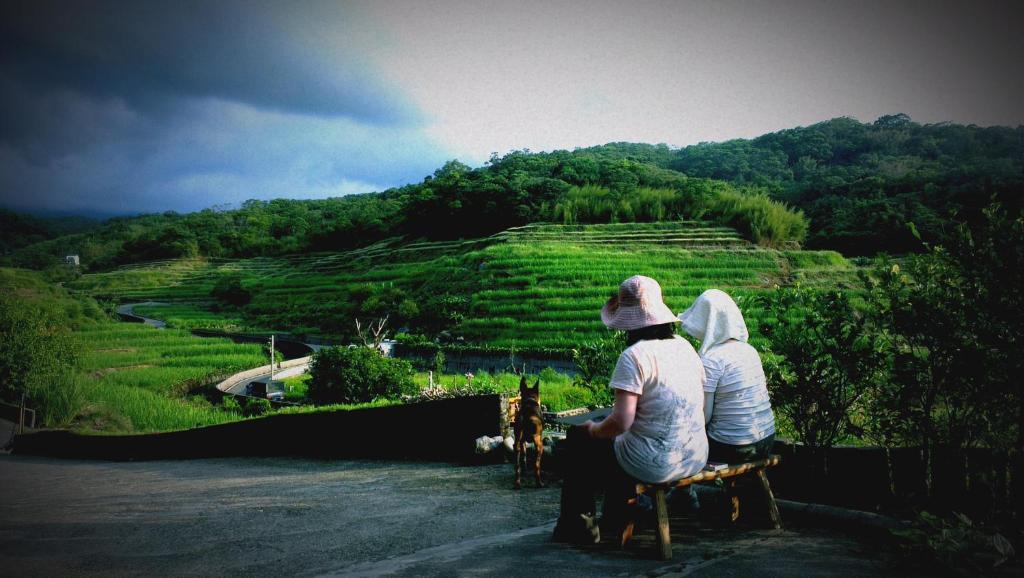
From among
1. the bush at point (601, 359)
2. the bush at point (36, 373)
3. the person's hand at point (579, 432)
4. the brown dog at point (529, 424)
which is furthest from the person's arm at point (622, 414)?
the bush at point (36, 373)

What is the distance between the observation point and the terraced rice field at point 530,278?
3241 centimetres

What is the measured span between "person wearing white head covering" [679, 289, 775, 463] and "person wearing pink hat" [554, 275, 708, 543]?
0.38 metres

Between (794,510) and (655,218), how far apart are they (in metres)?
48.8

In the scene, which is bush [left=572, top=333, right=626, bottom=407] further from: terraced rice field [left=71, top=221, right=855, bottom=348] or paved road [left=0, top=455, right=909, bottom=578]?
terraced rice field [left=71, top=221, right=855, bottom=348]

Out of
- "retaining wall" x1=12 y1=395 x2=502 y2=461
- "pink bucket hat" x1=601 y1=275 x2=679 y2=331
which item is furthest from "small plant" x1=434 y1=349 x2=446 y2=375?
"pink bucket hat" x1=601 y1=275 x2=679 y2=331

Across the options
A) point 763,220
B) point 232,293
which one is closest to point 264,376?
point 232,293

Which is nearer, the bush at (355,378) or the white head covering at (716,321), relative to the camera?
the white head covering at (716,321)

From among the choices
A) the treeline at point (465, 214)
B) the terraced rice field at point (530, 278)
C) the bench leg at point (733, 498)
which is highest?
the treeline at point (465, 214)

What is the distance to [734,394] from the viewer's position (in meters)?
3.54

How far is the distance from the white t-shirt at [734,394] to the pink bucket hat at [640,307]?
57 centimetres

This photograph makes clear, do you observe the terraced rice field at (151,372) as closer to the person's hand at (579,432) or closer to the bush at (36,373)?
the bush at (36,373)

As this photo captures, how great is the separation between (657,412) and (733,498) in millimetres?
1072

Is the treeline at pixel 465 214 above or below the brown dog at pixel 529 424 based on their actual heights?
above

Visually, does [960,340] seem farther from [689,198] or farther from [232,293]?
[232,293]
